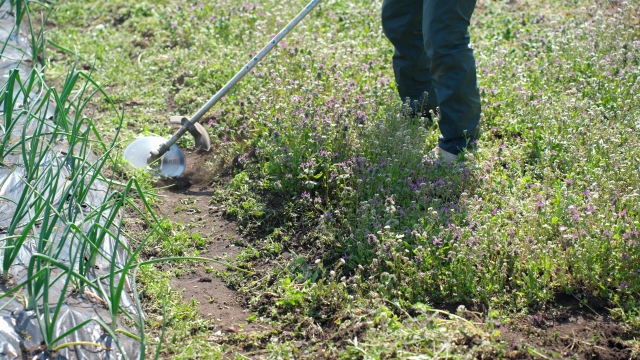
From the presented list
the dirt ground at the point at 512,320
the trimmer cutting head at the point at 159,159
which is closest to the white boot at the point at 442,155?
the dirt ground at the point at 512,320

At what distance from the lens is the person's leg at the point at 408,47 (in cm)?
418

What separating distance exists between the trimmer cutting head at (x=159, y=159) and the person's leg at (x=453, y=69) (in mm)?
1657

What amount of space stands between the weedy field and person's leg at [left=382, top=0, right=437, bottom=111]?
222 mm

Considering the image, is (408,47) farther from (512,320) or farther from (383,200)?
(512,320)

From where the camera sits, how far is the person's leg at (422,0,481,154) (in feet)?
12.2

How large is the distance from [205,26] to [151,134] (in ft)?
6.24

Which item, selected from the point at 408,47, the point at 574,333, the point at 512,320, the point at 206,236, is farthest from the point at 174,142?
the point at 574,333

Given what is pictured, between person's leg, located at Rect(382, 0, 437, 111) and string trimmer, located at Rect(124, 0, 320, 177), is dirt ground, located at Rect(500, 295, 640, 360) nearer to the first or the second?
person's leg, located at Rect(382, 0, 437, 111)

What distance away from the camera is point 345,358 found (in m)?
2.65

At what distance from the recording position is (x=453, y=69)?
12.6ft

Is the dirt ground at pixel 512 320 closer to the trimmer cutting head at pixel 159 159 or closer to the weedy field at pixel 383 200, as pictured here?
the weedy field at pixel 383 200

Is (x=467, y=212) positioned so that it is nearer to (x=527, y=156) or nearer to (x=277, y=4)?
(x=527, y=156)

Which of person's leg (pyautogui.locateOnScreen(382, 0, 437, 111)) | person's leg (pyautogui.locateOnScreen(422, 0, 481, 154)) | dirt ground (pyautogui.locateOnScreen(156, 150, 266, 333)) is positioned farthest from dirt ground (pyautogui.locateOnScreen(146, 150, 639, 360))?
person's leg (pyautogui.locateOnScreen(382, 0, 437, 111))

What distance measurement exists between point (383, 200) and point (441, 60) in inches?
35.8
